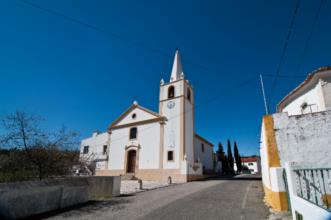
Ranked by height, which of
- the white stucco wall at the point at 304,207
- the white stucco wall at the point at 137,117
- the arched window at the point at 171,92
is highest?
the arched window at the point at 171,92

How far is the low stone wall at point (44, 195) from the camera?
480cm

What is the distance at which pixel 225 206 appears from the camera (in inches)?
256

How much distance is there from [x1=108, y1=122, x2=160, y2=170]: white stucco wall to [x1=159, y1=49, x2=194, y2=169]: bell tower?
1176mm

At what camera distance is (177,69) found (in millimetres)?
23125

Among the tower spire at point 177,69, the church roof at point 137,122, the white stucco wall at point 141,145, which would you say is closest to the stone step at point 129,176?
the white stucco wall at point 141,145

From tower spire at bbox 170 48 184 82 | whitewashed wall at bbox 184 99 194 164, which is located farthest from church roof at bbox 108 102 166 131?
tower spire at bbox 170 48 184 82

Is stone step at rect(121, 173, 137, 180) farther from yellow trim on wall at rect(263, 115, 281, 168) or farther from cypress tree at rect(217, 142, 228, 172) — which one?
cypress tree at rect(217, 142, 228, 172)

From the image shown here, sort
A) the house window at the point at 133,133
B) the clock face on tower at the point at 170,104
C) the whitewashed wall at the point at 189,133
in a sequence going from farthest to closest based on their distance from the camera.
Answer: the house window at the point at 133,133 → the clock face on tower at the point at 170,104 → the whitewashed wall at the point at 189,133

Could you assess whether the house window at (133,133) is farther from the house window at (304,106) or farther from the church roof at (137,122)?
the house window at (304,106)

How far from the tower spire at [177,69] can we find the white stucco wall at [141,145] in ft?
20.6

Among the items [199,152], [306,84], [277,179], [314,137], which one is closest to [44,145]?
[277,179]

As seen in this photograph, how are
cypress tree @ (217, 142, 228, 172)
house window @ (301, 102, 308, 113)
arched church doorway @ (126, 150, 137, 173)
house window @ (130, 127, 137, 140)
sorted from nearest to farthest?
house window @ (301, 102, 308, 113)
arched church doorway @ (126, 150, 137, 173)
house window @ (130, 127, 137, 140)
cypress tree @ (217, 142, 228, 172)

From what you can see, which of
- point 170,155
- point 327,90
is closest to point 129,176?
point 170,155

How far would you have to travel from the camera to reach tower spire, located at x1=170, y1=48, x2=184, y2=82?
2250 centimetres
